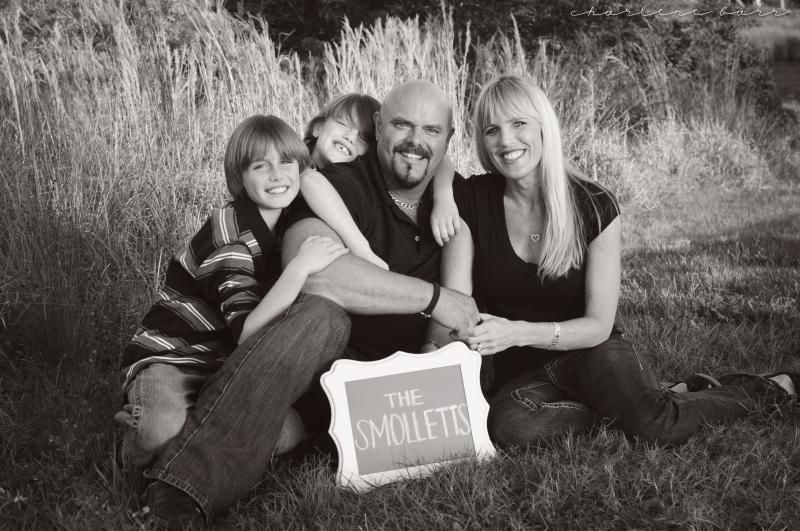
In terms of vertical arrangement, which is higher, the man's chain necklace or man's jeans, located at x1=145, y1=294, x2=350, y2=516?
the man's chain necklace

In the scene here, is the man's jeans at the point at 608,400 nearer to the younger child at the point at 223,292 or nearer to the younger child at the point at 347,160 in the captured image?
the younger child at the point at 347,160

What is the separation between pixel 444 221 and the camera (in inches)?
105

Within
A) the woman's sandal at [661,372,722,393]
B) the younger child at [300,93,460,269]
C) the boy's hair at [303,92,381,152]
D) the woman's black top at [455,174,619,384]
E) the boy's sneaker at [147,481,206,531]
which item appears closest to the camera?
the boy's sneaker at [147,481,206,531]

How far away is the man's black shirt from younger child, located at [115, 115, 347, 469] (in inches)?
8.4

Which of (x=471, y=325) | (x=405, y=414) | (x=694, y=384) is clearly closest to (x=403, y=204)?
(x=471, y=325)

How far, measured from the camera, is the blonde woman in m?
2.53

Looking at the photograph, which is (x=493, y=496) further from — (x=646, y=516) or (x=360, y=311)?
(x=360, y=311)

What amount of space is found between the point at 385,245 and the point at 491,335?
56 centimetres

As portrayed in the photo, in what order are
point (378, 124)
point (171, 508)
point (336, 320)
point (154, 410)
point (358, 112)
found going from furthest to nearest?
1. point (358, 112)
2. point (378, 124)
3. point (336, 320)
4. point (154, 410)
5. point (171, 508)

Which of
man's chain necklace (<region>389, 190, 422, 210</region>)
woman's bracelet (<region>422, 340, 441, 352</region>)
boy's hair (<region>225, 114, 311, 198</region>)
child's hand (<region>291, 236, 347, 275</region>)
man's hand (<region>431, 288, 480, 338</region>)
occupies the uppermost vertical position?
boy's hair (<region>225, 114, 311, 198</region>)

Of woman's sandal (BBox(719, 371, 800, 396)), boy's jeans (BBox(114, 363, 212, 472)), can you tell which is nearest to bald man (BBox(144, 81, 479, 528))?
boy's jeans (BBox(114, 363, 212, 472))

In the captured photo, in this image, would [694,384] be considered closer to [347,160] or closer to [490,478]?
[490,478]

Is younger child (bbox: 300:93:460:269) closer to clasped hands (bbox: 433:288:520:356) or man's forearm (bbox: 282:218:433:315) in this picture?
man's forearm (bbox: 282:218:433:315)

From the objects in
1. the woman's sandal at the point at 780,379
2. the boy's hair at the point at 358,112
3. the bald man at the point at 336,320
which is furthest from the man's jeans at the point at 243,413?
the woman's sandal at the point at 780,379
